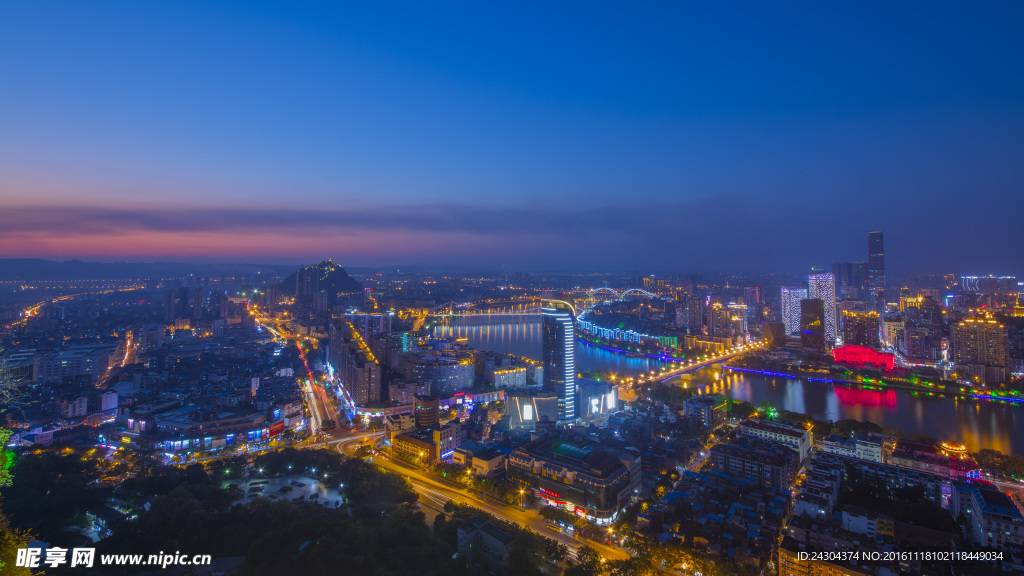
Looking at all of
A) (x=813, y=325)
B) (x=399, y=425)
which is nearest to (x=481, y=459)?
(x=399, y=425)

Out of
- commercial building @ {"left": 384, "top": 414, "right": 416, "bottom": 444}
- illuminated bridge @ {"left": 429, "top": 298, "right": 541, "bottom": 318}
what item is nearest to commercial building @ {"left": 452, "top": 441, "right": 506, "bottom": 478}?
commercial building @ {"left": 384, "top": 414, "right": 416, "bottom": 444}

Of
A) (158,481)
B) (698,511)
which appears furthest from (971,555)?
(158,481)

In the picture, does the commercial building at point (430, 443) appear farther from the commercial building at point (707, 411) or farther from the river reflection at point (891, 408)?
the river reflection at point (891, 408)

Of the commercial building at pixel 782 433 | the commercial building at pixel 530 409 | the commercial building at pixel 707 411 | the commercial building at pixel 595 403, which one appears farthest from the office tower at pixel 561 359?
the commercial building at pixel 782 433

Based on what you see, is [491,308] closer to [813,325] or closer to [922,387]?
[813,325]

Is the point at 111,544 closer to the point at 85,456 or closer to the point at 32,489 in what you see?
the point at 32,489

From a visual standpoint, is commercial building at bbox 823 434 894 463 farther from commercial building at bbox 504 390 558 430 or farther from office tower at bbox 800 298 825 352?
office tower at bbox 800 298 825 352
